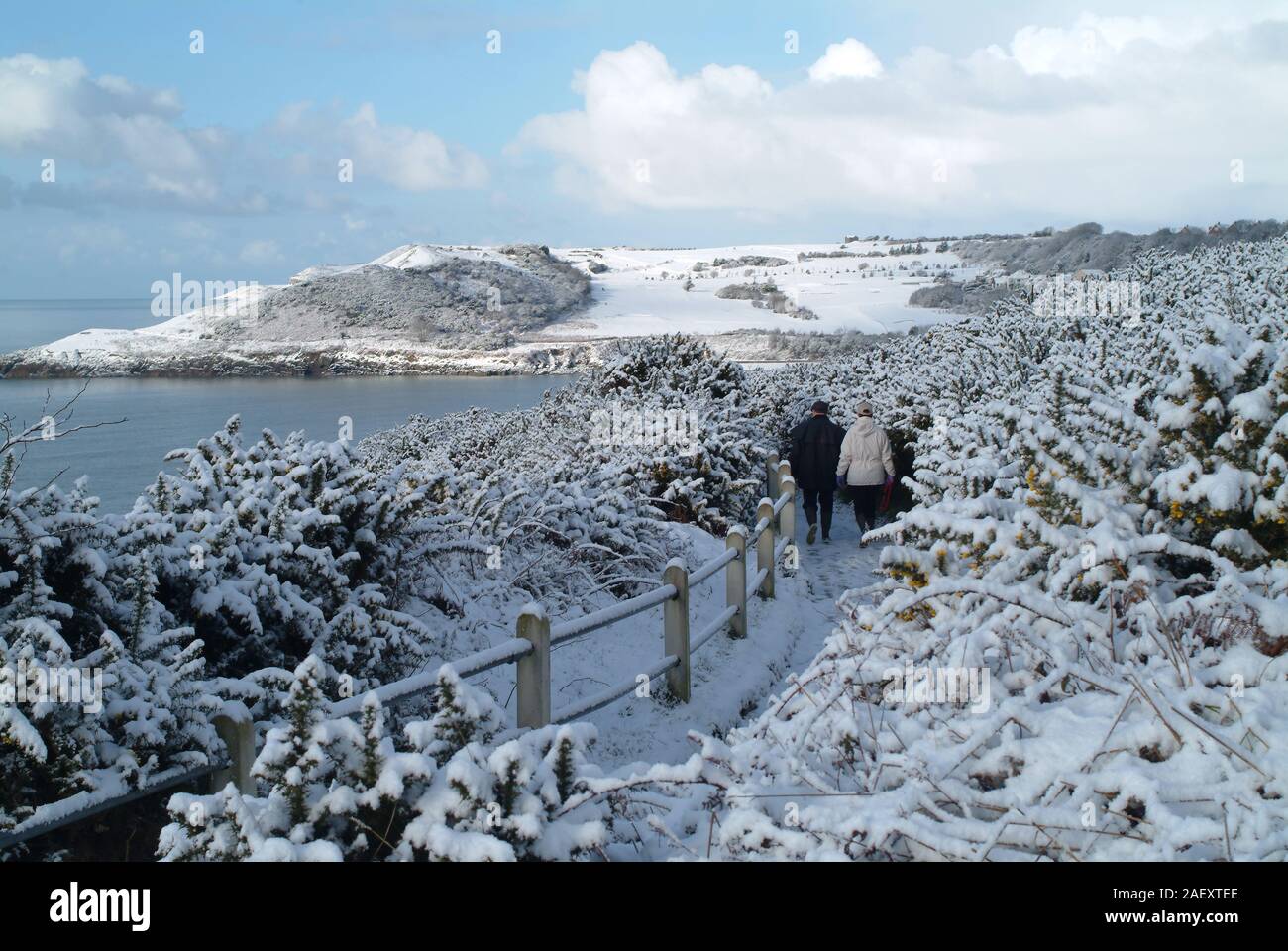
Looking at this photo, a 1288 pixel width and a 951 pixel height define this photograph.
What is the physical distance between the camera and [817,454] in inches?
468

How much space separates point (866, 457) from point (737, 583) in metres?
3.95

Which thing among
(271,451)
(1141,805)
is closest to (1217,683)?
(1141,805)

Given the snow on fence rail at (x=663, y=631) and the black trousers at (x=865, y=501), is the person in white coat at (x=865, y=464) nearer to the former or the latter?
the black trousers at (x=865, y=501)

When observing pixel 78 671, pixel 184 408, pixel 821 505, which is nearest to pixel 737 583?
pixel 821 505

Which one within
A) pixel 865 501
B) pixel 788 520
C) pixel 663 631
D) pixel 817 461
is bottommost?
pixel 663 631

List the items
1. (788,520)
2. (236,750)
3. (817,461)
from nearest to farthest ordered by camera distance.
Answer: (236,750), (788,520), (817,461)

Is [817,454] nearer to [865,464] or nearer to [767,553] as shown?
[865,464]

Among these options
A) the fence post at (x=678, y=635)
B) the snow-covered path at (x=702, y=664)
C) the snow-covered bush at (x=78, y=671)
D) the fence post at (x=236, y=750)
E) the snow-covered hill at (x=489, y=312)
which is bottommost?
the snow-covered path at (x=702, y=664)

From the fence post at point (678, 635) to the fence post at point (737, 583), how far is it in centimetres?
134

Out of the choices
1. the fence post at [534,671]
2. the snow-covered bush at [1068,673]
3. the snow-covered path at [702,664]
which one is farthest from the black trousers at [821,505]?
the fence post at [534,671]

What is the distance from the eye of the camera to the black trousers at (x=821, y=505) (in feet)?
39.8

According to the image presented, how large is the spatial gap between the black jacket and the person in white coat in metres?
0.36

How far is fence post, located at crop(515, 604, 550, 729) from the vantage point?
4.55 metres
